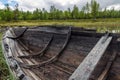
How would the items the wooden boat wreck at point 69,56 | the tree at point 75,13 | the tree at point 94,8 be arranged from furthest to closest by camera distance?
the tree at point 75,13 → the tree at point 94,8 → the wooden boat wreck at point 69,56

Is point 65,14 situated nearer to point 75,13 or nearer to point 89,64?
point 75,13

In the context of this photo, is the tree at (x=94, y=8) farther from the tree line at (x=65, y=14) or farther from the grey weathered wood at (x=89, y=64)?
the grey weathered wood at (x=89, y=64)

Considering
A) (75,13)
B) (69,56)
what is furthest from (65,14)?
(69,56)

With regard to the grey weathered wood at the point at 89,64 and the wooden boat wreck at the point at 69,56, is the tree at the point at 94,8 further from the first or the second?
the grey weathered wood at the point at 89,64

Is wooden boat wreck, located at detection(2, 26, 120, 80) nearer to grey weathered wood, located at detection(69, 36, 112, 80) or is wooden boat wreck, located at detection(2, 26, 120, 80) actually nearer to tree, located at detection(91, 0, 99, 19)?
grey weathered wood, located at detection(69, 36, 112, 80)

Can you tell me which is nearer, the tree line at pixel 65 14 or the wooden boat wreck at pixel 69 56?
the wooden boat wreck at pixel 69 56

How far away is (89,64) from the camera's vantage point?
296 centimetres

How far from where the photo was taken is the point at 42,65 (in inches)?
218

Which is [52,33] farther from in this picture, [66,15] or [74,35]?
[66,15]

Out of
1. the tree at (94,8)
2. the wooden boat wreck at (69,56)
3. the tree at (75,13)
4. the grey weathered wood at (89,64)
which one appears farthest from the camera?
the tree at (75,13)

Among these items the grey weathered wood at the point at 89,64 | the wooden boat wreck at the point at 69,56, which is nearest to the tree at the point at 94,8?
the wooden boat wreck at the point at 69,56

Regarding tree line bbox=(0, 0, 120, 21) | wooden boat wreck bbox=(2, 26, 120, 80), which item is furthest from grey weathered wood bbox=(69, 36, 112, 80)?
tree line bbox=(0, 0, 120, 21)

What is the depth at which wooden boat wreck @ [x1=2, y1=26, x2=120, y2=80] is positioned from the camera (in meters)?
3.37

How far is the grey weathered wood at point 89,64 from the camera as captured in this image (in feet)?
8.79
